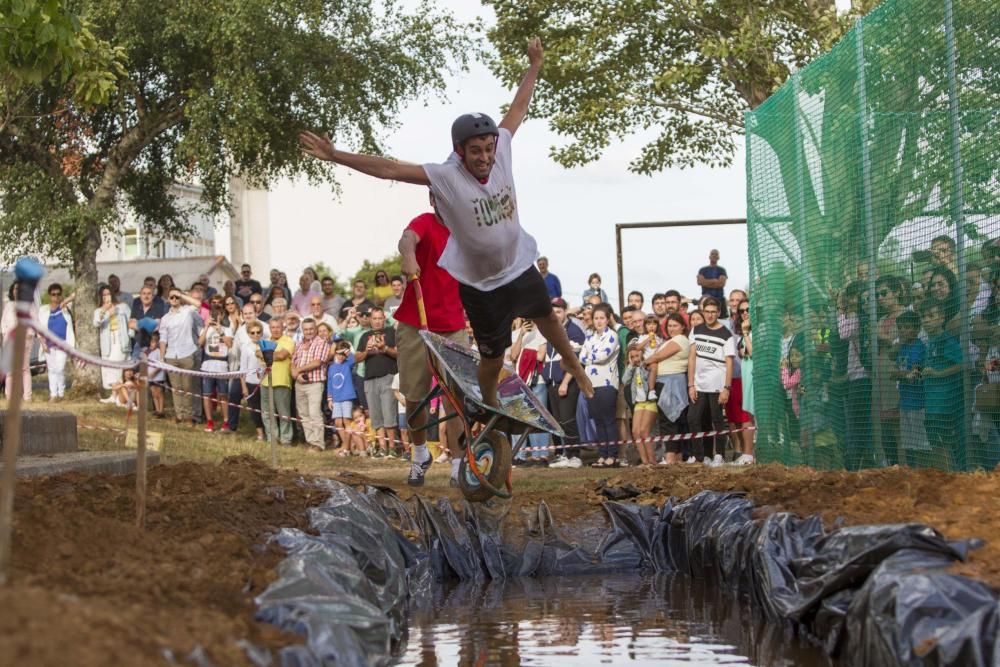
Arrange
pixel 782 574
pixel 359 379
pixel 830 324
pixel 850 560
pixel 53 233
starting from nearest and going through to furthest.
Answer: pixel 850 560, pixel 782 574, pixel 830 324, pixel 359 379, pixel 53 233

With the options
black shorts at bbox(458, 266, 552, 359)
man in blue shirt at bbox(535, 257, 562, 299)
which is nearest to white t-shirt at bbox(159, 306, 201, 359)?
man in blue shirt at bbox(535, 257, 562, 299)

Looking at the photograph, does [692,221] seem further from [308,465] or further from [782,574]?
[782,574]

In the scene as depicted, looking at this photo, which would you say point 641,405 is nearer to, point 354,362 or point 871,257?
point 354,362

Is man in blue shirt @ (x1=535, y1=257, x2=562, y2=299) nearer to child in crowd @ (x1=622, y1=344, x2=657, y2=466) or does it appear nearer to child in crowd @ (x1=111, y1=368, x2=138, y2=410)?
child in crowd @ (x1=622, y1=344, x2=657, y2=466)

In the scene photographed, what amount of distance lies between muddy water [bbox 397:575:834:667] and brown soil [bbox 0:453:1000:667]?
0.73 meters

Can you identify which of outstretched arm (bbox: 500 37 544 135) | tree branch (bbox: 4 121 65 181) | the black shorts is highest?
tree branch (bbox: 4 121 65 181)

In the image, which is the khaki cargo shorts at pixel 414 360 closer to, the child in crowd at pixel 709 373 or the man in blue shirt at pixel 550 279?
the child in crowd at pixel 709 373

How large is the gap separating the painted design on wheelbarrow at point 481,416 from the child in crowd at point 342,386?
25.6 feet

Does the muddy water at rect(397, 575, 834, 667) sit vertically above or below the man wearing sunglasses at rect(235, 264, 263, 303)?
below

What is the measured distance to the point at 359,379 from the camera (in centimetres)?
1692

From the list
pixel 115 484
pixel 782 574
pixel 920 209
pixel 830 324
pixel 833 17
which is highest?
pixel 833 17

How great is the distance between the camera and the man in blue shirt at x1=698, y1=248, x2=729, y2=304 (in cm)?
1748

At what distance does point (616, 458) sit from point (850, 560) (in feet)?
31.2

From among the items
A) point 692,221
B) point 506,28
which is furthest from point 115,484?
point 506,28
